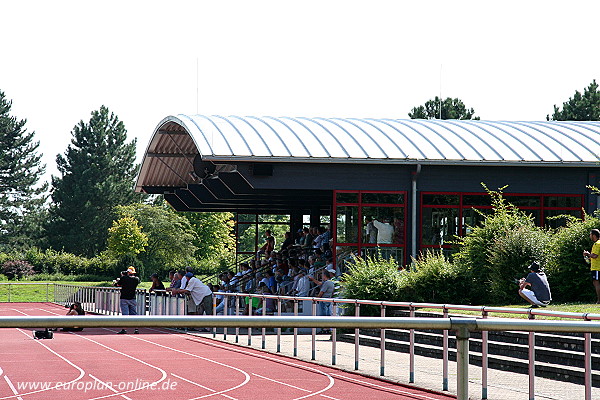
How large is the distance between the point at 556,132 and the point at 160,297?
14.7m

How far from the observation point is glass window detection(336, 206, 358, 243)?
29.3 meters

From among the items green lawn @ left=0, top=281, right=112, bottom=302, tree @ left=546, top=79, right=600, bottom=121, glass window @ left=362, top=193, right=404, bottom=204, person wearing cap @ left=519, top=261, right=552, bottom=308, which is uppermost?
tree @ left=546, top=79, right=600, bottom=121

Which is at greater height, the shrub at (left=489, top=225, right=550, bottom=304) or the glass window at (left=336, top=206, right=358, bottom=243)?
the glass window at (left=336, top=206, right=358, bottom=243)

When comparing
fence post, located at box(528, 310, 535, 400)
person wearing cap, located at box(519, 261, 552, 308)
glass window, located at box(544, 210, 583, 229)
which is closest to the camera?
fence post, located at box(528, 310, 535, 400)

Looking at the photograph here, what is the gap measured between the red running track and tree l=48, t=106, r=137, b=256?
90.1m

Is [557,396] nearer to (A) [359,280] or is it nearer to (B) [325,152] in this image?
(A) [359,280]

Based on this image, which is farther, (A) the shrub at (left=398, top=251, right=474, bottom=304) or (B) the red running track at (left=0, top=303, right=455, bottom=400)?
(A) the shrub at (left=398, top=251, right=474, bottom=304)

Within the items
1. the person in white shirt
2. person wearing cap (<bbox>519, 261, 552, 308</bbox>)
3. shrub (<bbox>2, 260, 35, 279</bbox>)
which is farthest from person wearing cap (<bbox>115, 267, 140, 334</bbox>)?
shrub (<bbox>2, 260, 35, 279</bbox>)

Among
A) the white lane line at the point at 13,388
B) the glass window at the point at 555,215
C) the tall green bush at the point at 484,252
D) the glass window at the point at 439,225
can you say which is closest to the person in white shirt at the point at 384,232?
the glass window at the point at 439,225

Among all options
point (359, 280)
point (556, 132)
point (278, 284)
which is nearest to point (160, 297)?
point (278, 284)

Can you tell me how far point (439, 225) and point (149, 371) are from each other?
86.3 ft

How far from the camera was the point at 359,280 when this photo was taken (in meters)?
22.8

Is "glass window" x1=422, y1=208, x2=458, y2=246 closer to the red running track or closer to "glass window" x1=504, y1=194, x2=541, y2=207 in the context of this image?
"glass window" x1=504, y1=194, x2=541, y2=207

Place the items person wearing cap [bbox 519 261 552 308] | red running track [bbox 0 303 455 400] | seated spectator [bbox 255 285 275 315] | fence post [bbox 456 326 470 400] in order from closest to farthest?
red running track [bbox 0 303 455 400] → fence post [bbox 456 326 470 400] → seated spectator [bbox 255 285 275 315] → person wearing cap [bbox 519 261 552 308]
